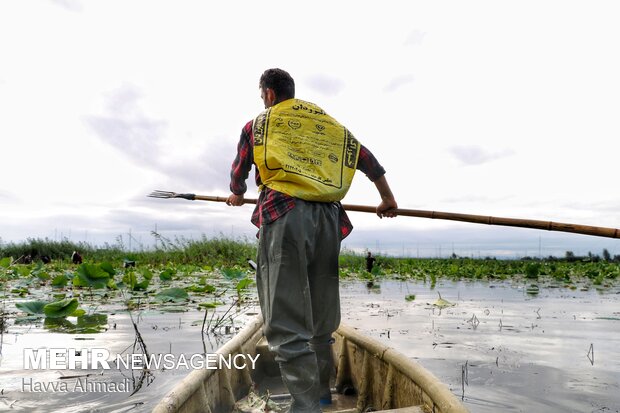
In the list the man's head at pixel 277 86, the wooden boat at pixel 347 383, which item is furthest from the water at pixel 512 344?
the man's head at pixel 277 86

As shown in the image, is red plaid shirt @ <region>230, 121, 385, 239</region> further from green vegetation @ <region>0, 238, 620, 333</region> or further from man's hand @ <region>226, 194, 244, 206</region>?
green vegetation @ <region>0, 238, 620, 333</region>

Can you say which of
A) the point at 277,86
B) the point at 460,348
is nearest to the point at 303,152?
the point at 277,86

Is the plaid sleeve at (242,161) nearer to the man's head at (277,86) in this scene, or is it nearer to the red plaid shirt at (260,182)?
the red plaid shirt at (260,182)

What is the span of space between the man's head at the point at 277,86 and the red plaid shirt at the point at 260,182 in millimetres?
188

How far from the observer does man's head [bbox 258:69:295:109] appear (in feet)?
7.69

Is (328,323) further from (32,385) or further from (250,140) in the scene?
(32,385)

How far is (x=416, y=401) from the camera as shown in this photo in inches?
85.0

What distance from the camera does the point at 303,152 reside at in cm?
217

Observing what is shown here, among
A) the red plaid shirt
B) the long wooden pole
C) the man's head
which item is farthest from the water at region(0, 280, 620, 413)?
the man's head

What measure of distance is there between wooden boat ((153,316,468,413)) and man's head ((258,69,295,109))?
142 cm

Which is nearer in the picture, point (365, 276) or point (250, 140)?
point (250, 140)

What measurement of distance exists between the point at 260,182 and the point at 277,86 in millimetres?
506

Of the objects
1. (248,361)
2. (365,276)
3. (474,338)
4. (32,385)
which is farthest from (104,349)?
(365,276)

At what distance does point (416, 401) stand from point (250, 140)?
4.91ft
